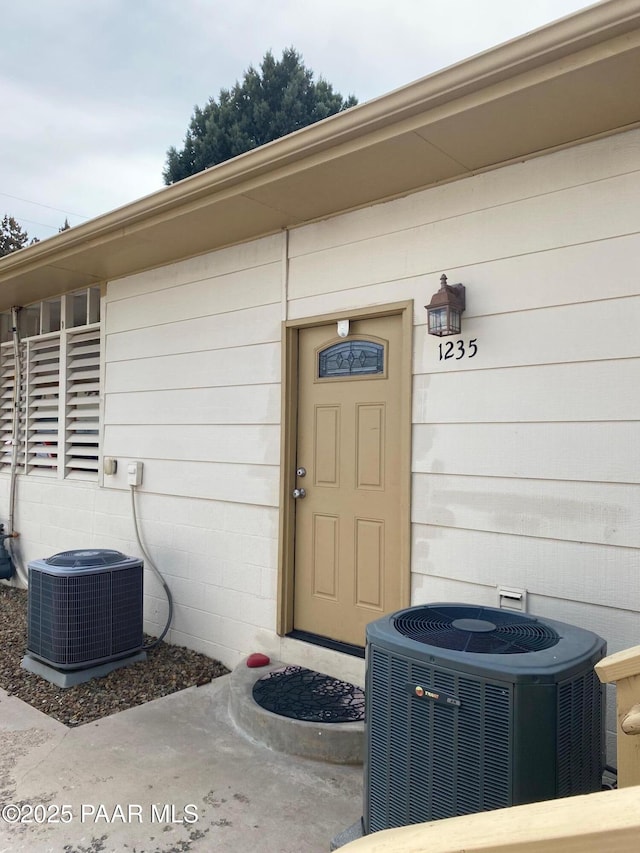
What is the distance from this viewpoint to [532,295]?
2.71 metres

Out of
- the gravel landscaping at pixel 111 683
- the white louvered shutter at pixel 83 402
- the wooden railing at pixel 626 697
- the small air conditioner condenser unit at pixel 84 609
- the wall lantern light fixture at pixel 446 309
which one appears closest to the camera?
the wooden railing at pixel 626 697

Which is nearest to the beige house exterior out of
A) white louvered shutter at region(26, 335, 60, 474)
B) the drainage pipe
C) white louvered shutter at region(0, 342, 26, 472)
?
white louvered shutter at region(26, 335, 60, 474)

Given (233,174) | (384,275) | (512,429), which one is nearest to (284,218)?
(233,174)

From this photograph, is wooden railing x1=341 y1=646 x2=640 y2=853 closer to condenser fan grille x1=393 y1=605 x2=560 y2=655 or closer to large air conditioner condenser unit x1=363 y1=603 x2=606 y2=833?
large air conditioner condenser unit x1=363 y1=603 x2=606 y2=833

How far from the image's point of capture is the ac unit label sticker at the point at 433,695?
1.77 m

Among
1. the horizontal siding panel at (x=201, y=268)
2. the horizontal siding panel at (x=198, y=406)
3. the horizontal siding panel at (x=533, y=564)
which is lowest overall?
the horizontal siding panel at (x=533, y=564)

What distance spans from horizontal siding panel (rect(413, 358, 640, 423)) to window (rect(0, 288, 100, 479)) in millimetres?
3168

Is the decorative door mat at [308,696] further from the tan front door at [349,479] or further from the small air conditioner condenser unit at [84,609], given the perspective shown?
the small air conditioner condenser unit at [84,609]

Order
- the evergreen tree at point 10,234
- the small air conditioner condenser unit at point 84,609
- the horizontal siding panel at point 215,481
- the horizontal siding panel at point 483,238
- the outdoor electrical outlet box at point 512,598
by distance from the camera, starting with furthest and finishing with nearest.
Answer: the evergreen tree at point 10,234 → the horizontal siding panel at point 215,481 → the small air conditioner condenser unit at point 84,609 → the outdoor electrical outlet box at point 512,598 → the horizontal siding panel at point 483,238

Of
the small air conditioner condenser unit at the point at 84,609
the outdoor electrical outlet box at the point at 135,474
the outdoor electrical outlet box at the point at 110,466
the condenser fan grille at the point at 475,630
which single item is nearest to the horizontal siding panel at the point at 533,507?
the condenser fan grille at the point at 475,630

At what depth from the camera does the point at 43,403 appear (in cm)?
577

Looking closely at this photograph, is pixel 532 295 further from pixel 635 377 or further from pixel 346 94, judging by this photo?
pixel 346 94

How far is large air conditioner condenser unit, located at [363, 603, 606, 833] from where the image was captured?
5.54 feet

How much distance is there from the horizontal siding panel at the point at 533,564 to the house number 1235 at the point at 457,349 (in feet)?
2.66
